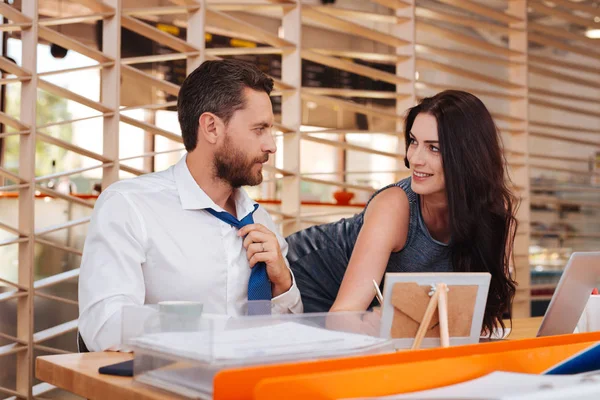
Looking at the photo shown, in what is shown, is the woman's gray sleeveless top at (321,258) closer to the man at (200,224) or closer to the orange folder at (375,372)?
the man at (200,224)

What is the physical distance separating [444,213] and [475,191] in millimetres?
147

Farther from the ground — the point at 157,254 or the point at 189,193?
the point at 189,193

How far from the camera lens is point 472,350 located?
1.17 metres

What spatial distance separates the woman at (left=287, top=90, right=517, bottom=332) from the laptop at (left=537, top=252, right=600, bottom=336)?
30 centimetres

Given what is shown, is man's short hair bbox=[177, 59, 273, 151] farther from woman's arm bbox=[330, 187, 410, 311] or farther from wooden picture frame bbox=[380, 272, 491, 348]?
wooden picture frame bbox=[380, 272, 491, 348]

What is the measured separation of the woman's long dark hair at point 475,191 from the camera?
212 cm

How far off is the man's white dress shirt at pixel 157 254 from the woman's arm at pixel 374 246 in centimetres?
15

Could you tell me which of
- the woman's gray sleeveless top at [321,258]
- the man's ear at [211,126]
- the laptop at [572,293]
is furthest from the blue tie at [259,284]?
the laptop at [572,293]

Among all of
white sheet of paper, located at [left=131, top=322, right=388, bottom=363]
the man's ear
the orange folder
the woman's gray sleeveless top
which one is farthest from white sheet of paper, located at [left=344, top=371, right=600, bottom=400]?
the woman's gray sleeveless top

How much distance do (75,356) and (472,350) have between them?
2.40 ft

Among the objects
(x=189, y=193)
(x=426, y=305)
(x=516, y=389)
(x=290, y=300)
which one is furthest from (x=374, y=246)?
(x=516, y=389)

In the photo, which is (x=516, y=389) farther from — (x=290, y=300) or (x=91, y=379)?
(x=290, y=300)

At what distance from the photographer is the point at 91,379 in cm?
119

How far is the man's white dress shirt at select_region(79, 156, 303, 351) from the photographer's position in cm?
169
